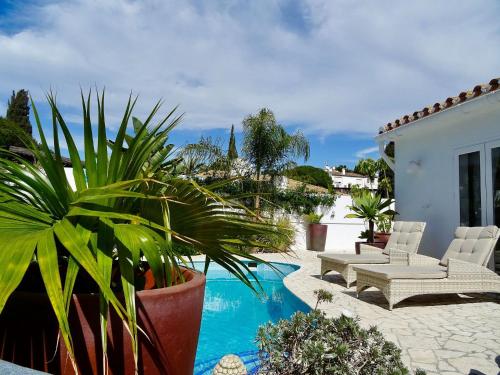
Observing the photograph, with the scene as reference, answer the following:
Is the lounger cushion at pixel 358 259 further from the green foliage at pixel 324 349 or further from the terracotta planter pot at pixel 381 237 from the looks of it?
the green foliage at pixel 324 349

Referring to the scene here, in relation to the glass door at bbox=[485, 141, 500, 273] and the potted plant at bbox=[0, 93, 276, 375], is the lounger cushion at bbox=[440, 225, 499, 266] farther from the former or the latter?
the potted plant at bbox=[0, 93, 276, 375]

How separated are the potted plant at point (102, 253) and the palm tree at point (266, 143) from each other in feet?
43.9

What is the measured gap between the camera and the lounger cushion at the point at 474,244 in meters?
6.77

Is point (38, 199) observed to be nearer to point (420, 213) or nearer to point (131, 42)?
point (131, 42)

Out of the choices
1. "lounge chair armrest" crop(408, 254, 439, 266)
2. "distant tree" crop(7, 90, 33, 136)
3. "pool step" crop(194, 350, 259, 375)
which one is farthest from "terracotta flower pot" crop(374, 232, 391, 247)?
"distant tree" crop(7, 90, 33, 136)

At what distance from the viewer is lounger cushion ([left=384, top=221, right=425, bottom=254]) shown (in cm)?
855

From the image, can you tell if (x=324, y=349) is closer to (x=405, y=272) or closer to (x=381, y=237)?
(x=405, y=272)

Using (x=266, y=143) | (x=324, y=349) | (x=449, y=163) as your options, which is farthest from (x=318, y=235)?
(x=324, y=349)

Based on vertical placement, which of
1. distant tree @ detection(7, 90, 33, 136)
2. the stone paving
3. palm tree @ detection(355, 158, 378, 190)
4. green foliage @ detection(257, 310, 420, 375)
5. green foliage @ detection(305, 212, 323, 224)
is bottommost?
the stone paving

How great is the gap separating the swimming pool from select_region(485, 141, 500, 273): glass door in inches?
179

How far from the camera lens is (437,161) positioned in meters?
9.82

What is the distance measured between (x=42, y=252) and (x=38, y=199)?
0.80 meters

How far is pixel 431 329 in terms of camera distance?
5113 millimetres

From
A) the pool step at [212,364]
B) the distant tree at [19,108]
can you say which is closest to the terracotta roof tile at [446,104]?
the pool step at [212,364]
